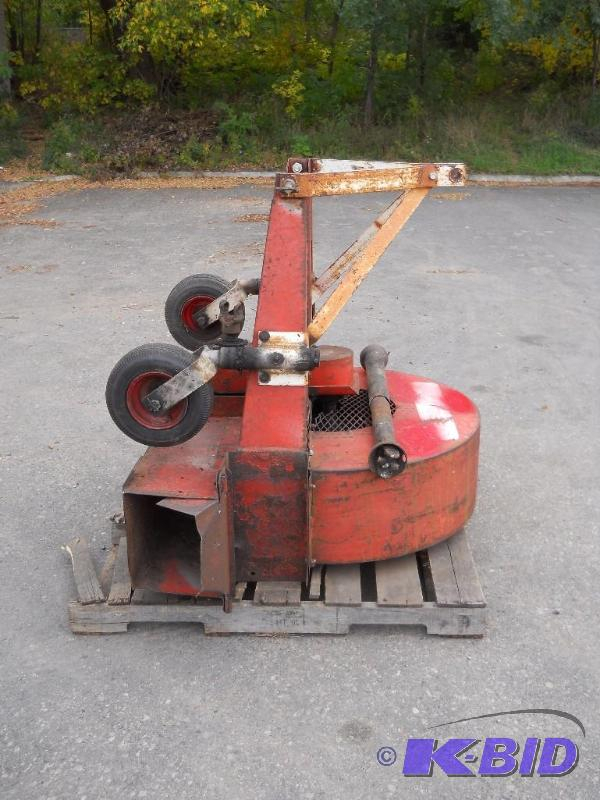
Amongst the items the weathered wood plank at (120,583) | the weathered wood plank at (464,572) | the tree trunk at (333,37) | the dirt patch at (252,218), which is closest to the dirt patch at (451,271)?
the dirt patch at (252,218)

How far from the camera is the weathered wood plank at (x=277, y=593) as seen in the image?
3869 mm

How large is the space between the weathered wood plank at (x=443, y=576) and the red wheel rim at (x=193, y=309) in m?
1.69

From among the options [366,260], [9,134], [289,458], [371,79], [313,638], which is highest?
[366,260]

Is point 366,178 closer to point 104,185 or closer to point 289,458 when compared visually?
point 289,458

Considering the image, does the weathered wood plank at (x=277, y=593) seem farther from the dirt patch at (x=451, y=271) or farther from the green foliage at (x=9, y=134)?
the green foliage at (x=9, y=134)

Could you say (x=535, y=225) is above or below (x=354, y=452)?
below

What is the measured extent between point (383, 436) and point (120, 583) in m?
1.44

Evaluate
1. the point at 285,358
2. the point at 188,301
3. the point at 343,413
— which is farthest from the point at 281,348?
the point at 188,301

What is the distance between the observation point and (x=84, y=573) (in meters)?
4.24

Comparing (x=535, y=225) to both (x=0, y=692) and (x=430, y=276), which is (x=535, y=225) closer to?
(x=430, y=276)

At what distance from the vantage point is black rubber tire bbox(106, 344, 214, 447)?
12.1ft

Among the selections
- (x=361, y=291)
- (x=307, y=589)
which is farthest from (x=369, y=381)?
(x=361, y=291)

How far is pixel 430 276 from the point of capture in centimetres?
938

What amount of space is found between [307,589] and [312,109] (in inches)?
580
